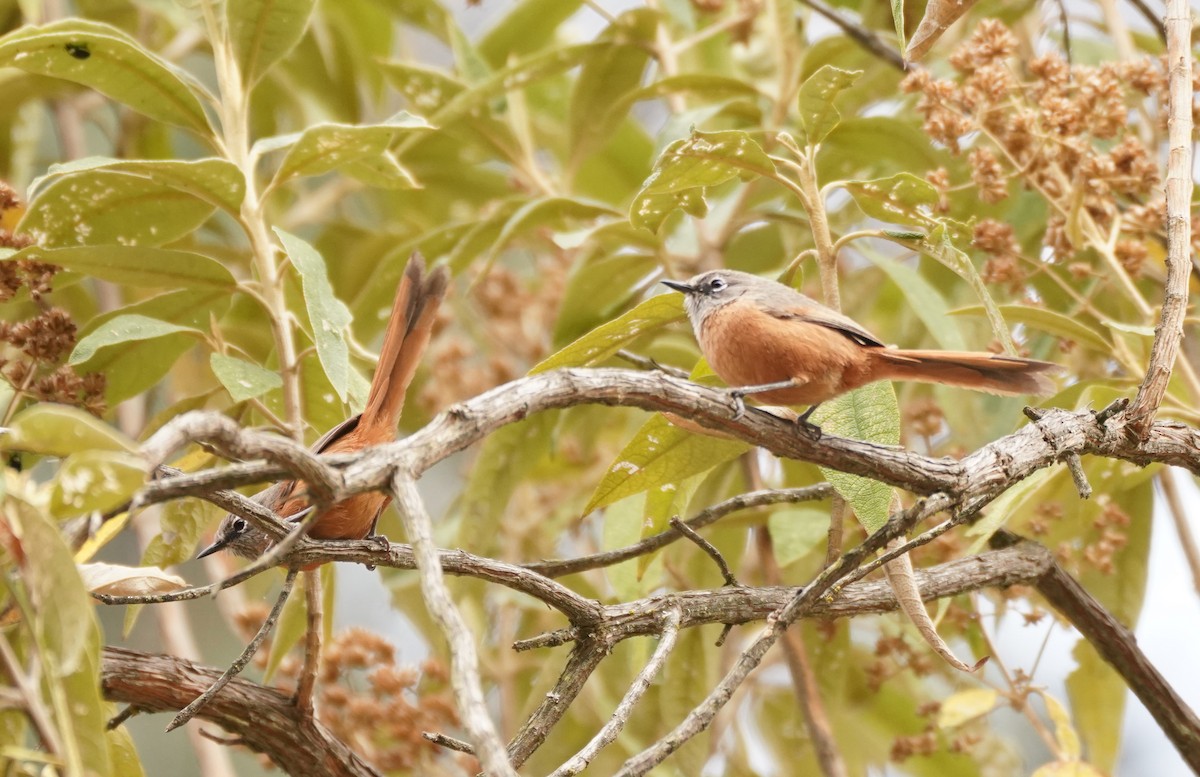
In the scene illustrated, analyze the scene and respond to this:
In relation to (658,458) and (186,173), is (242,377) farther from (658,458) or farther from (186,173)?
(658,458)

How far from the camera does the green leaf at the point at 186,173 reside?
2.15 meters

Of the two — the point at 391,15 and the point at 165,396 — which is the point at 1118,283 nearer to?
the point at 391,15

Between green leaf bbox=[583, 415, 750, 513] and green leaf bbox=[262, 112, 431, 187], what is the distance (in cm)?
73

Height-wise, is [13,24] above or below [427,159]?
above

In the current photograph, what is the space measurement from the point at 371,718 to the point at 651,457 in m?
1.32

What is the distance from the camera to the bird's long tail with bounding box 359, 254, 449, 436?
85.7 inches

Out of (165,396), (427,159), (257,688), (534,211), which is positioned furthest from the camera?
(165,396)

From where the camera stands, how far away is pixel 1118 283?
248cm

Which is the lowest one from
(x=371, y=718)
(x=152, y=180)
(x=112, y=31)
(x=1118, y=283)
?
(x=371, y=718)

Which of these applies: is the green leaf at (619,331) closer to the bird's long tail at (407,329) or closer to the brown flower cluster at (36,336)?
the bird's long tail at (407,329)

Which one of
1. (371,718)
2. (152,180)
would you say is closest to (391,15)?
(152,180)

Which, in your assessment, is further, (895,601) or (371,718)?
(371,718)

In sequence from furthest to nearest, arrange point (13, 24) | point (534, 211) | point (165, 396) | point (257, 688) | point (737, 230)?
1. point (165, 396)
2. point (13, 24)
3. point (737, 230)
4. point (534, 211)
5. point (257, 688)

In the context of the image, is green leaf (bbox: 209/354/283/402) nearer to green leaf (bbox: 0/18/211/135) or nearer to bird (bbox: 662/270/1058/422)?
green leaf (bbox: 0/18/211/135)
